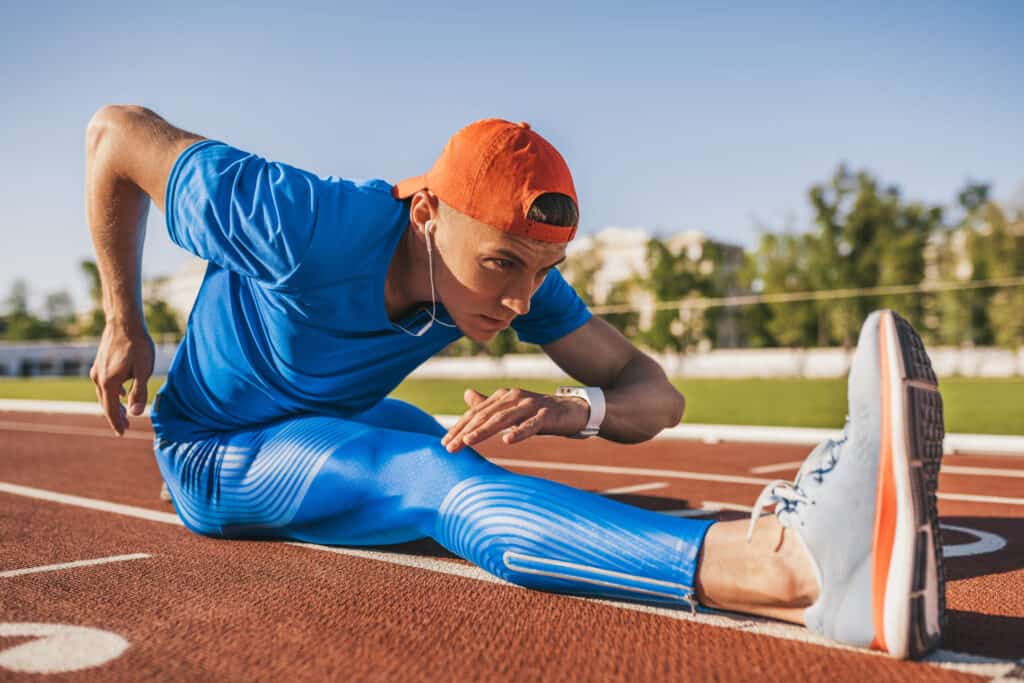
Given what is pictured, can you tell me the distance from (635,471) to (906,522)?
4092 mm

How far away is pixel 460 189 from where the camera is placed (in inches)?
97.7

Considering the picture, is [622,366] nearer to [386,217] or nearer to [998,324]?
[386,217]

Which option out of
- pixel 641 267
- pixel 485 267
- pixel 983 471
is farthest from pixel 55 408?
pixel 641 267

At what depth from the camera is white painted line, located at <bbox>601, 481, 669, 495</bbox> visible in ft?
15.7

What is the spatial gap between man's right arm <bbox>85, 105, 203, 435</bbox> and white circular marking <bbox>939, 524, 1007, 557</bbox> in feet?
9.26

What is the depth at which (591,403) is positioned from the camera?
283cm

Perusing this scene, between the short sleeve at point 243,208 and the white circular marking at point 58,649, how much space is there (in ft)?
3.38

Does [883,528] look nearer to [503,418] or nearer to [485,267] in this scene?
[503,418]

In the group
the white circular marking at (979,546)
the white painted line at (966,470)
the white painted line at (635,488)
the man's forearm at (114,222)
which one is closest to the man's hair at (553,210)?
the man's forearm at (114,222)

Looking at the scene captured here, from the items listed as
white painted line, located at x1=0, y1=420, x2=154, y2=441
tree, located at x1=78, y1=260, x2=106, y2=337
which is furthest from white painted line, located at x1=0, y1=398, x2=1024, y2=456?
tree, located at x1=78, y1=260, x2=106, y2=337

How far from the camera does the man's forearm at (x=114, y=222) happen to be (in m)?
2.85

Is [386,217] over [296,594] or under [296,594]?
over

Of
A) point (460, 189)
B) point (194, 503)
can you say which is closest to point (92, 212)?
point (194, 503)

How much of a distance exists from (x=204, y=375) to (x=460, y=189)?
1.24 metres
